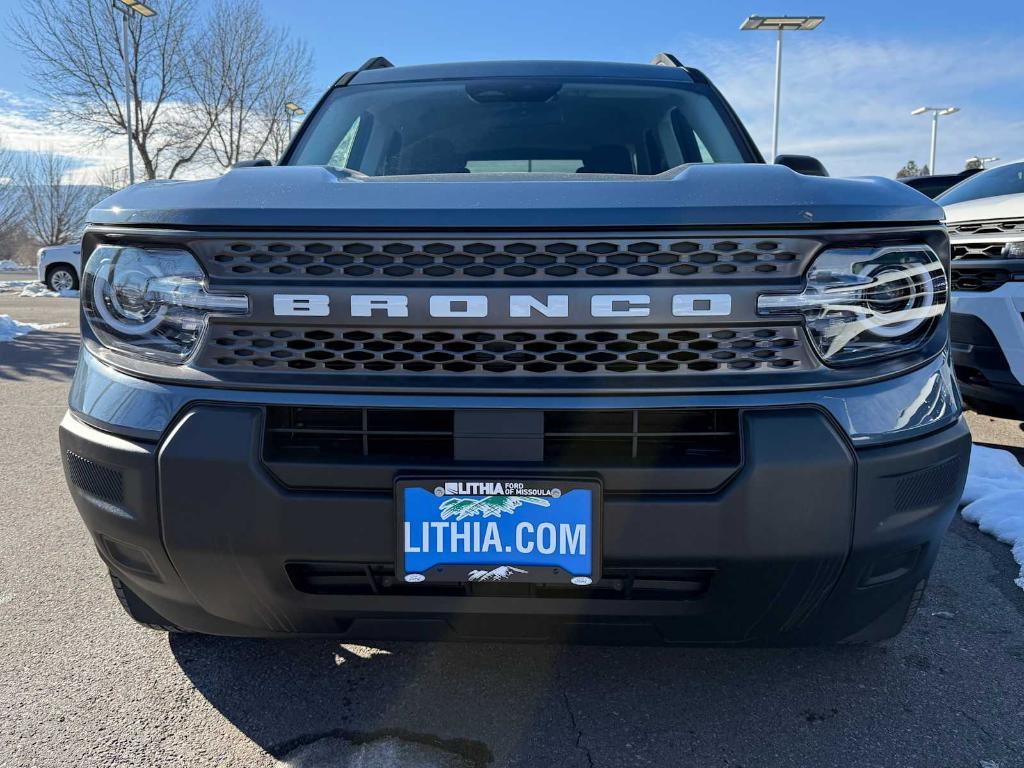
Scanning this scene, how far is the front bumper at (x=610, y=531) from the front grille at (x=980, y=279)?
Answer: 2.67 meters

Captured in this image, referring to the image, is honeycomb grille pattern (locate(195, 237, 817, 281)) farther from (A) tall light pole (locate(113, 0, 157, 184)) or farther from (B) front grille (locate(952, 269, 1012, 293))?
(A) tall light pole (locate(113, 0, 157, 184))

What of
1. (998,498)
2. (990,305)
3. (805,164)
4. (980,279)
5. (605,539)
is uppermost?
(805,164)

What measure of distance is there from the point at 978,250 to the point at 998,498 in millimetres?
1358

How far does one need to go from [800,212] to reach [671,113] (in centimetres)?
142

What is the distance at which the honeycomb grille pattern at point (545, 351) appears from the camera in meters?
1.53

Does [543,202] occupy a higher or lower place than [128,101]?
lower

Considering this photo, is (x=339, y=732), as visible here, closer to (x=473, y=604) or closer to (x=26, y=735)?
(x=473, y=604)

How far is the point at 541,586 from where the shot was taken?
159 centimetres

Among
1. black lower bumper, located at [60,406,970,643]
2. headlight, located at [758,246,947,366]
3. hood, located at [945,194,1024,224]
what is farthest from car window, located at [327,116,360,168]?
hood, located at [945,194,1024,224]

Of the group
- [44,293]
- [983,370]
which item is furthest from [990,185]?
[44,293]

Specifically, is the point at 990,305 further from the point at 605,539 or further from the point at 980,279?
the point at 605,539

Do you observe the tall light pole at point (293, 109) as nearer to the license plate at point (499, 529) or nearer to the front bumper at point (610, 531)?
the front bumper at point (610, 531)

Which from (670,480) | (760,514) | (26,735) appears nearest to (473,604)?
(670,480)

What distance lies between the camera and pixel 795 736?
5.92 feet
